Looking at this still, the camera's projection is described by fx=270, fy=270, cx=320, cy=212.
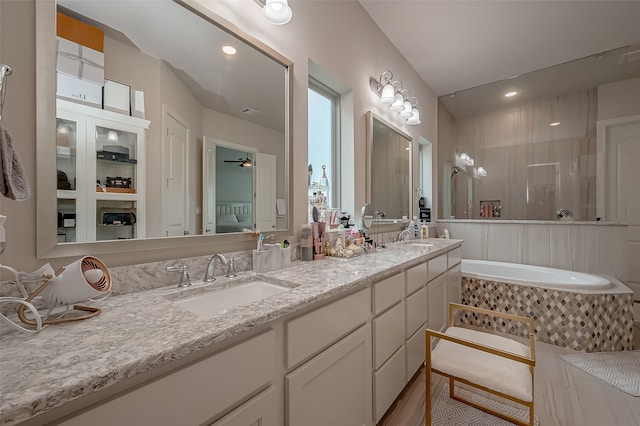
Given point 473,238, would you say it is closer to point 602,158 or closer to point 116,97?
point 602,158

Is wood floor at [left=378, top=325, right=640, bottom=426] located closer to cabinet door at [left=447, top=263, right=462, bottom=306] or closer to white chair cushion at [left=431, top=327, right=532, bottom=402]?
white chair cushion at [left=431, top=327, right=532, bottom=402]

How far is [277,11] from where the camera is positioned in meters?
1.34

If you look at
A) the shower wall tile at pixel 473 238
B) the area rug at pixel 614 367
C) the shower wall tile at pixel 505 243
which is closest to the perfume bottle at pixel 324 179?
the area rug at pixel 614 367

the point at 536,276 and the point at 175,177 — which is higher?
the point at 175,177

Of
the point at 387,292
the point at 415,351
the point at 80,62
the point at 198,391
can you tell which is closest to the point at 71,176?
the point at 80,62

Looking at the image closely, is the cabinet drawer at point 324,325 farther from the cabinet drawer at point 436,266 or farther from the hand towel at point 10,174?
the cabinet drawer at point 436,266

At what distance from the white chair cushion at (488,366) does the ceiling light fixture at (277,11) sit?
1.89 meters

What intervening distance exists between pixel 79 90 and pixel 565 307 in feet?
11.3

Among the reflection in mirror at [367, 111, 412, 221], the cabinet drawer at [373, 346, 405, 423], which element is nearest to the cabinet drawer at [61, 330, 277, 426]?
the cabinet drawer at [373, 346, 405, 423]

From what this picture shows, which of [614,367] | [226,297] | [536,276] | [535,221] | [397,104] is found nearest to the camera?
[226,297]

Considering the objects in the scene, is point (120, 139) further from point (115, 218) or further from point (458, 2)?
point (458, 2)

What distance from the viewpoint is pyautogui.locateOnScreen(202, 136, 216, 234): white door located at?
1.19 m

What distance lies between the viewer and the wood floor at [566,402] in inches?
60.0

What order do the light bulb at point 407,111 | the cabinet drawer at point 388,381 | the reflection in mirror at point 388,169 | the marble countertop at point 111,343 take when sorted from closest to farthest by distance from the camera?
the marble countertop at point 111,343 → the cabinet drawer at point 388,381 → the reflection in mirror at point 388,169 → the light bulb at point 407,111
